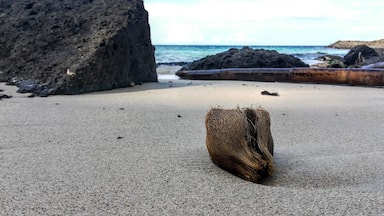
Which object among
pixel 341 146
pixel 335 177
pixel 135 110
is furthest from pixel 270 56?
pixel 335 177

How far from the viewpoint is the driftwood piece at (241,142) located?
6.02 feet

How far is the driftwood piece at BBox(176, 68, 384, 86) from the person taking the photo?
6.29 metres

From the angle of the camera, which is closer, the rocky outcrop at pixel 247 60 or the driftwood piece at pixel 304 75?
the driftwood piece at pixel 304 75

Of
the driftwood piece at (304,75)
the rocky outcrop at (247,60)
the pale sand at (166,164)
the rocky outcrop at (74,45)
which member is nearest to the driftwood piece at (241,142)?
the pale sand at (166,164)

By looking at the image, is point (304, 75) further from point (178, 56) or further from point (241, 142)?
point (178, 56)

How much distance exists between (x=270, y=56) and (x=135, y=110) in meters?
6.12

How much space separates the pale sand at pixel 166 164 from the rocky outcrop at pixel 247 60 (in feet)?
17.4

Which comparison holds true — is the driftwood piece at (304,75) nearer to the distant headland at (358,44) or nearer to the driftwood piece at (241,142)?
the driftwood piece at (241,142)

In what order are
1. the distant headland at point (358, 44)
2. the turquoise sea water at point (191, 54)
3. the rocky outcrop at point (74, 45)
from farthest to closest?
1. the distant headland at point (358, 44)
2. the turquoise sea water at point (191, 54)
3. the rocky outcrop at point (74, 45)

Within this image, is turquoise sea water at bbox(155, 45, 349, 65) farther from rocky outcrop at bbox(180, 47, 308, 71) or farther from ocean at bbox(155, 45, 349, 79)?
rocky outcrop at bbox(180, 47, 308, 71)

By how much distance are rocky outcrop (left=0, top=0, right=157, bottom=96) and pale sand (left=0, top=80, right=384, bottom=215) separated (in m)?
1.10

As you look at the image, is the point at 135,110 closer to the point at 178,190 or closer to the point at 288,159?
the point at 288,159

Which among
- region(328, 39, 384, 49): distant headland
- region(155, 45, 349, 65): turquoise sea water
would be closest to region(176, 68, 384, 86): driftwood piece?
region(155, 45, 349, 65): turquoise sea water

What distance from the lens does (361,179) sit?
1.92m
